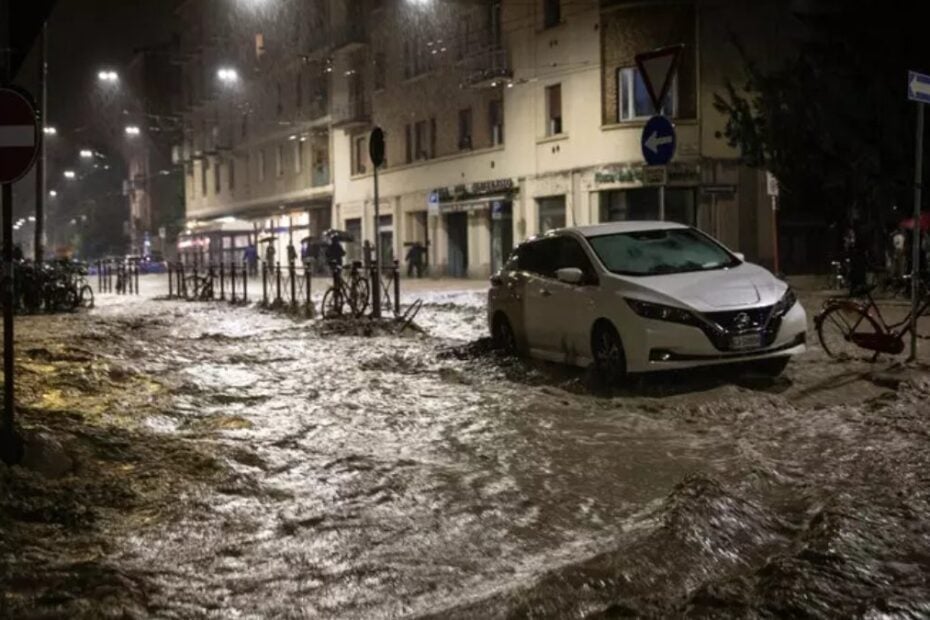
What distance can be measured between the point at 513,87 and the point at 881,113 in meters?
14.2

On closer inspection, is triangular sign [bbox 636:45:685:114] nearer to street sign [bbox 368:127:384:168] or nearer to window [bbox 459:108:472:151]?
street sign [bbox 368:127:384:168]

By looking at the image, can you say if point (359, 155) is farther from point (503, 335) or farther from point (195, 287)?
point (503, 335)

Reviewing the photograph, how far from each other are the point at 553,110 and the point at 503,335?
22.4 meters

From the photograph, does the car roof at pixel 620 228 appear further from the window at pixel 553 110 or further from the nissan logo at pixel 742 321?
the window at pixel 553 110

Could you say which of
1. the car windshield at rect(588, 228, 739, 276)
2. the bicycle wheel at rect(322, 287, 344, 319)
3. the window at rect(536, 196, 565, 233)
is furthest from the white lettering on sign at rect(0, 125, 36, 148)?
the window at rect(536, 196, 565, 233)

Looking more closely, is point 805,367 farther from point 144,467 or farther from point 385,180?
point 385,180

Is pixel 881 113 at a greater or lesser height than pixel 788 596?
greater

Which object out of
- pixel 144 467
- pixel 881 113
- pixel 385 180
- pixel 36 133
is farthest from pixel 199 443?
pixel 385 180

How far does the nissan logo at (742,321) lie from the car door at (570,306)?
4.73ft

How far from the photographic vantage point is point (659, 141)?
11.4 meters

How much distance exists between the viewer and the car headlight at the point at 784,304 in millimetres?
9508

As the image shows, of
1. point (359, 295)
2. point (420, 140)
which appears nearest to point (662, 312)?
point (359, 295)

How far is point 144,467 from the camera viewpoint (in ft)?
22.4

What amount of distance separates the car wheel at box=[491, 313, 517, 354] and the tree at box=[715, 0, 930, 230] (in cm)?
1470
